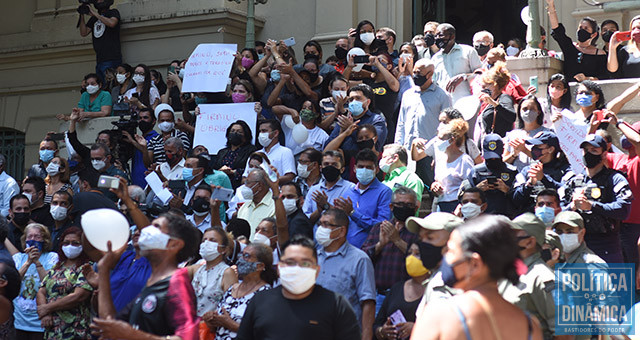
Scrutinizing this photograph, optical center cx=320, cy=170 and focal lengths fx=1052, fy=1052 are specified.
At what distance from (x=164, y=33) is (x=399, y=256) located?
1059cm

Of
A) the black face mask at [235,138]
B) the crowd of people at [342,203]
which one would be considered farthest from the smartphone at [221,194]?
the black face mask at [235,138]

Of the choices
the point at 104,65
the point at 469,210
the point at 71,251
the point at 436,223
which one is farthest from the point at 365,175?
the point at 104,65

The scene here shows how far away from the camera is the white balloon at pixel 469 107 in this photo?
36.3ft

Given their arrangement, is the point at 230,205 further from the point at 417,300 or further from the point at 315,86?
the point at 417,300

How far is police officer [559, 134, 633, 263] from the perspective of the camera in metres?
8.50

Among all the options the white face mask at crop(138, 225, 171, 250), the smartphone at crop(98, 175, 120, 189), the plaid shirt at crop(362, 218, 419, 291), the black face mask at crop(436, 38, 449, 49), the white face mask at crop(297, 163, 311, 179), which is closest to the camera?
the white face mask at crop(138, 225, 171, 250)

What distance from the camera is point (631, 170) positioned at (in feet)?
30.7

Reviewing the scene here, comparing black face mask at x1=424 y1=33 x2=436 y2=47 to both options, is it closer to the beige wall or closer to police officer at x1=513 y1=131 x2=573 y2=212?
the beige wall

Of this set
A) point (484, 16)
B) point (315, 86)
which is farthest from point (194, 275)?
point (484, 16)

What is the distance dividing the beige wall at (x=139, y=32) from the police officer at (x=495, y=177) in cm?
661

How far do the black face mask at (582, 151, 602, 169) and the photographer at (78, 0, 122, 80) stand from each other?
994 cm

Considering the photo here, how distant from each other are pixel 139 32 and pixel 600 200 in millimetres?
11398

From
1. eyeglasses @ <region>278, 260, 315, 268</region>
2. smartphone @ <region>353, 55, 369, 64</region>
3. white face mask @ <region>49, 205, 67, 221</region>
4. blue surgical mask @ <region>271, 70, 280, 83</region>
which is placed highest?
smartphone @ <region>353, 55, 369, 64</region>

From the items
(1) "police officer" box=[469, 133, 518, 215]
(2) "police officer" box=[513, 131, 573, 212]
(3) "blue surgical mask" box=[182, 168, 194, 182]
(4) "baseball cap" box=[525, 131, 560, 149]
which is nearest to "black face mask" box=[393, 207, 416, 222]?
(1) "police officer" box=[469, 133, 518, 215]
